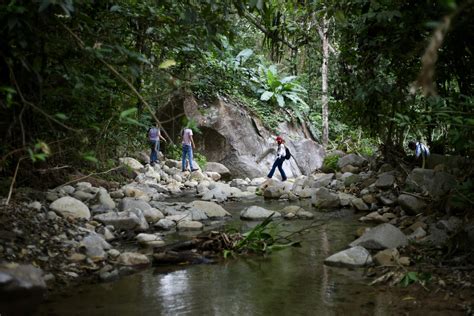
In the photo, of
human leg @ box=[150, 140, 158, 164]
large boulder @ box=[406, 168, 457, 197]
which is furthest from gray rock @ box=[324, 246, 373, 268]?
human leg @ box=[150, 140, 158, 164]

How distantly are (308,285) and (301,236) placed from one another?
1.79 meters

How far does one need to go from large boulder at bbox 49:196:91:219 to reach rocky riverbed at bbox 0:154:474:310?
0.05 ft

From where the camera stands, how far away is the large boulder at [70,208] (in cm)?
483

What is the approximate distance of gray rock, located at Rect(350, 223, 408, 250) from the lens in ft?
13.8

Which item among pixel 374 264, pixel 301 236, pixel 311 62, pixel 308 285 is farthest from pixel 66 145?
pixel 311 62

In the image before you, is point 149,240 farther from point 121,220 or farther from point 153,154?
point 153,154

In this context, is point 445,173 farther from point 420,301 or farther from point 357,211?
point 420,301

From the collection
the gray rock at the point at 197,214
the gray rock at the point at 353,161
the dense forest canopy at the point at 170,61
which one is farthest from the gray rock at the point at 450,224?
the gray rock at the point at 353,161

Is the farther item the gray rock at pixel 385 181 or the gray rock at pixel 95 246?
the gray rock at pixel 385 181

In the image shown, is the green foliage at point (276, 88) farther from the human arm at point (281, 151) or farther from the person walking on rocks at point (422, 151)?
the person walking on rocks at point (422, 151)

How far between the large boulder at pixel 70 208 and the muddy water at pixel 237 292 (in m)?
1.57

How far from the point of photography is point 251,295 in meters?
3.20

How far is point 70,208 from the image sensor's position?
499 centimetres

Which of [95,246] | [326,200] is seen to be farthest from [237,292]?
[326,200]
